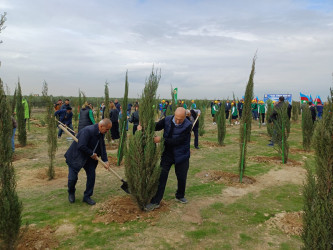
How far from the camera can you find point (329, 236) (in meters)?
2.68

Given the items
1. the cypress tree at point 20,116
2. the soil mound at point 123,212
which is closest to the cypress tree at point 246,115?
the soil mound at point 123,212

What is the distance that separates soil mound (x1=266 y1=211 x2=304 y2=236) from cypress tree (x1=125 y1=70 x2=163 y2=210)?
2243mm

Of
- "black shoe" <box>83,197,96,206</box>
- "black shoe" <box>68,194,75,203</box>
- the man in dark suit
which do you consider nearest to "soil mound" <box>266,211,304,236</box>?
"black shoe" <box>83,197,96,206</box>

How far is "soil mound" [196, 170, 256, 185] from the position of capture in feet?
21.8

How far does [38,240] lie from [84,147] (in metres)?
1.70

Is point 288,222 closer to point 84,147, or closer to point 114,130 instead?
point 84,147

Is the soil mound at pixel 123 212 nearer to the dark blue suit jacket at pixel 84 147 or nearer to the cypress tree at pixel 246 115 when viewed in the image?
the dark blue suit jacket at pixel 84 147

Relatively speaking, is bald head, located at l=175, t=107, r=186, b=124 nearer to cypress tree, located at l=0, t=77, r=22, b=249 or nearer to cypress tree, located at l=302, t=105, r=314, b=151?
cypress tree, located at l=0, t=77, r=22, b=249

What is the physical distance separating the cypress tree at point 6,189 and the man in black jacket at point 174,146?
87.5 inches

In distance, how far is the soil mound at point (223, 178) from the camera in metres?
6.64

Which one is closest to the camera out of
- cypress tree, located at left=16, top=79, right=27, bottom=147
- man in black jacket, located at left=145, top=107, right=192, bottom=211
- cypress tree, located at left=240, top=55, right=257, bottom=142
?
man in black jacket, located at left=145, top=107, right=192, bottom=211

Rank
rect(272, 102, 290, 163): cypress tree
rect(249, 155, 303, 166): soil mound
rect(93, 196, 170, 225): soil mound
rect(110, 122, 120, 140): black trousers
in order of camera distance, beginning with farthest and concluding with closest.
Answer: rect(110, 122, 120, 140): black trousers → rect(249, 155, 303, 166): soil mound → rect(272, 102, 290, 163): cypress tree → rect(93, 196, 170, 225): soil mound

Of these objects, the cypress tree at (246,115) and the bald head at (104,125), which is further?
the cypress tree at (246,115)

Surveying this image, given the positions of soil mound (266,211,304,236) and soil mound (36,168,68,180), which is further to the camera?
soil mound (36,168,68,180)
